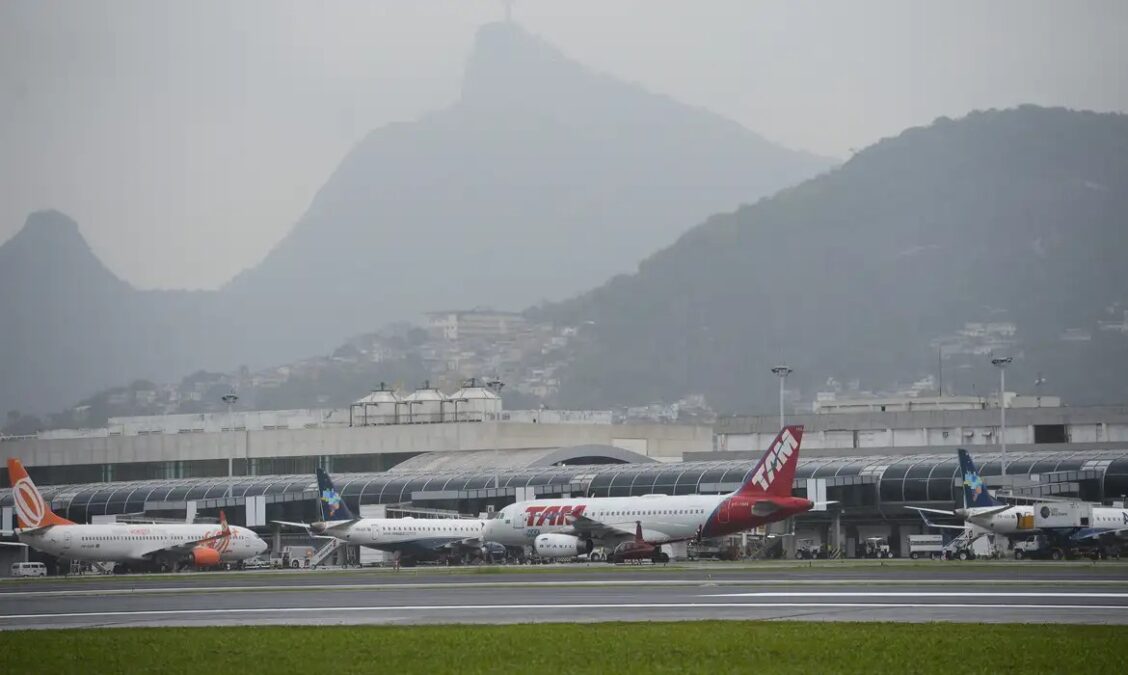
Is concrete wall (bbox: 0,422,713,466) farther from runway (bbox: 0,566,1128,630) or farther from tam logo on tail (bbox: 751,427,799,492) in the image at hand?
runway (bbox: 0,566,1128,630)

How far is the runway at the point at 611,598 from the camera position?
4359cm

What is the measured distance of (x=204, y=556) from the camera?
316 ft

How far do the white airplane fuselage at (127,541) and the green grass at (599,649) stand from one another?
5656cm

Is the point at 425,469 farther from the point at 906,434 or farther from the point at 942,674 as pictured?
the point at 942,674

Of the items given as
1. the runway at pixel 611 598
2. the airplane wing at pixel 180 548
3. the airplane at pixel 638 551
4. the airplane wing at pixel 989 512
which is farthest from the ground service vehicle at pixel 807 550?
the airplane wing at pixel 180 548

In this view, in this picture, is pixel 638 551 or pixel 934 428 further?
pixel 934 428

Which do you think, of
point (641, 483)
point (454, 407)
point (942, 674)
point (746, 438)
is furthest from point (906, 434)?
point (942, 674)

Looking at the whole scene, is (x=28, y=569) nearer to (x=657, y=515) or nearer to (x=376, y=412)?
(x=657, y=515)

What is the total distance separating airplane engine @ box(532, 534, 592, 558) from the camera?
89938 mm

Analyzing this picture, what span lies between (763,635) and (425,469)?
98.9 metres

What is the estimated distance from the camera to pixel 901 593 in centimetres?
5100

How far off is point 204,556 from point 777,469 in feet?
121

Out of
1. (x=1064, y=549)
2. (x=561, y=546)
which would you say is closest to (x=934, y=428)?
(x=1064, y=549)

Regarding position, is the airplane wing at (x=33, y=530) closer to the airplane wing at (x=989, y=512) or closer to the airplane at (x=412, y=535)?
the airplane at (x=412, y=535)
